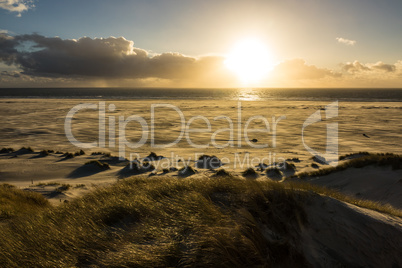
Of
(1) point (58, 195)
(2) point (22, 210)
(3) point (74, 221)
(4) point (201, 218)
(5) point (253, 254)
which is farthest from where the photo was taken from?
(1) point (58, 195)

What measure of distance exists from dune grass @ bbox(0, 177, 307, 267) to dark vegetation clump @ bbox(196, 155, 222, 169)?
11.4 meters

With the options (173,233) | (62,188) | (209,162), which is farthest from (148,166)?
(173,233)

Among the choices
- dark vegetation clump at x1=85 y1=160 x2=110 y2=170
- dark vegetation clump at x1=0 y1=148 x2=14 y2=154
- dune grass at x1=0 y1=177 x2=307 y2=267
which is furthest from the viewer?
dark vegetation clump at x1=0 y1=148 x2=14 y2=154

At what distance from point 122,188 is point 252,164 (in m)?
12.1

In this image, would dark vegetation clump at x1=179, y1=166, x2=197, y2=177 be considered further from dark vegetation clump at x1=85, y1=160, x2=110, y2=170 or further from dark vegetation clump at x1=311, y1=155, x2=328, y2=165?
dark vegetation clump at x1=311, y1=155, x2=328, y2=165

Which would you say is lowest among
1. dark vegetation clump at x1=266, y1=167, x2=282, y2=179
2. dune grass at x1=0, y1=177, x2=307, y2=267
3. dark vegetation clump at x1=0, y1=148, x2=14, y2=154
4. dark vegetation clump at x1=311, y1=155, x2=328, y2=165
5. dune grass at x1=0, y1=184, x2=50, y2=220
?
dark vegetation clump at x1=266, y1=167, x2=282, y2=179

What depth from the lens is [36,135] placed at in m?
27.6

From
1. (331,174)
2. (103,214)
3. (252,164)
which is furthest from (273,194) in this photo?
(252,164)

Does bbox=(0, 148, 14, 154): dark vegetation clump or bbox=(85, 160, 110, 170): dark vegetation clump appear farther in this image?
bbox=(0, 148, 14, 154): dark vegetation clump

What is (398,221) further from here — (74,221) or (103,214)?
(74,221)

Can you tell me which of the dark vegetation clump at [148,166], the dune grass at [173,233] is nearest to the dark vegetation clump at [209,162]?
the dark vegetation clump at [148,166]

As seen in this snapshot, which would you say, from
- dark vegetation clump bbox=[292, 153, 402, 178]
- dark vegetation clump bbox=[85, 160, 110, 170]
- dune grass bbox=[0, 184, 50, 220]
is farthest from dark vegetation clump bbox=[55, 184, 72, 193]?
dark vegetation clump bbox=[292, 153, 402, 178]

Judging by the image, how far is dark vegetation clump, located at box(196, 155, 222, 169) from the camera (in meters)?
16.7

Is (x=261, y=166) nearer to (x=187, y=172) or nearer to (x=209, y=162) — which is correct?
(x=209, y=162)
